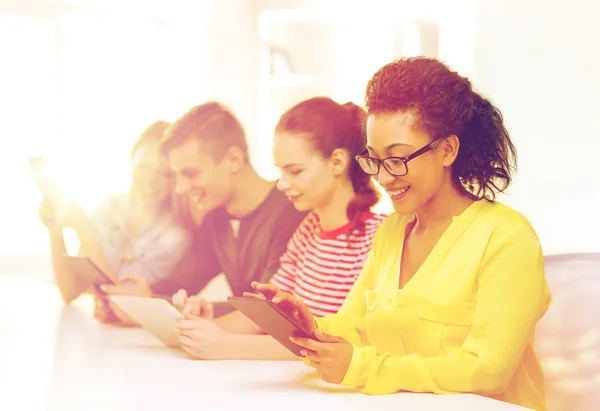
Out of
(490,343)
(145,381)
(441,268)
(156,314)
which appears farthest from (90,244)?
(490,343)

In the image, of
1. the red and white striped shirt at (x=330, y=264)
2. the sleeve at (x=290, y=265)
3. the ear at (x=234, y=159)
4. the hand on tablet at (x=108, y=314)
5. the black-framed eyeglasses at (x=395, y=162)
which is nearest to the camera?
the black-framed eyeglasses at (x=395, y=162)

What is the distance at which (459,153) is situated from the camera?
1449mm

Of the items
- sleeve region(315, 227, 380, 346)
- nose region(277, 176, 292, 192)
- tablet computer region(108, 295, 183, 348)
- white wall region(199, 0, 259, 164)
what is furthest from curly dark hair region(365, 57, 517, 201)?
white wall region(199, 0, 259, 164)

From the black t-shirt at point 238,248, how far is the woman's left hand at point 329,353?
0.81 meters

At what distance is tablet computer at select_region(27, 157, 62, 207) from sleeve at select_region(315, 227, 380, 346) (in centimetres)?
103

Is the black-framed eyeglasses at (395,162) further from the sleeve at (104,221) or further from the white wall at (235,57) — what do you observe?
the white wall at (235,57)

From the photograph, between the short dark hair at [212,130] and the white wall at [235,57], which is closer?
the short dark hair at [212,130]

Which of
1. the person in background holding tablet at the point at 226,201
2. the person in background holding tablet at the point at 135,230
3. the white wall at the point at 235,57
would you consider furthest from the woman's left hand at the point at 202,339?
the white wall at the point at 235,57

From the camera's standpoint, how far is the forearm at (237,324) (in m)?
2.02

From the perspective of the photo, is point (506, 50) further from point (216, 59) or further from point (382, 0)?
point (216, 59)

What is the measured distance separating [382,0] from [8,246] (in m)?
1.79

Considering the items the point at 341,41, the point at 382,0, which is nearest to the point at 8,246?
the point at 341,41

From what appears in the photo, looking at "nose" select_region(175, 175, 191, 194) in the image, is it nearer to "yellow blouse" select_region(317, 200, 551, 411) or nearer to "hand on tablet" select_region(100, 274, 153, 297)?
"hand on tablet" select_region(100, 274, 153, 297)

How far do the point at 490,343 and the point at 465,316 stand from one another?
0.11 metres
